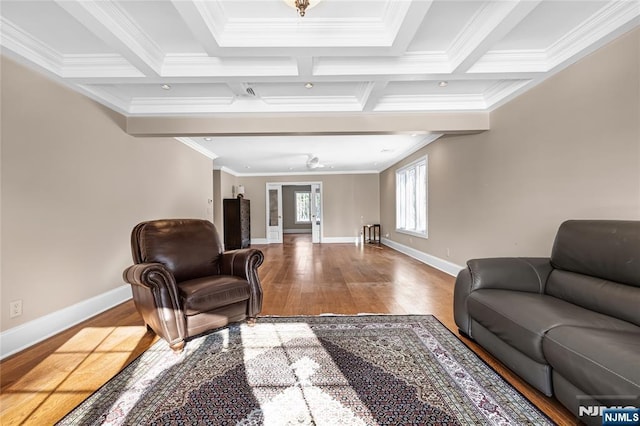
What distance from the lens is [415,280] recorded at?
13.2 feet

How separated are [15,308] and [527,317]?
3.78 meters

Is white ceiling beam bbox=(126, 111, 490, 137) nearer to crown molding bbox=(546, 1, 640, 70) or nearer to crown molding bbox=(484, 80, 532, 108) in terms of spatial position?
crown molding bbox=(484, 80, 532, 108)

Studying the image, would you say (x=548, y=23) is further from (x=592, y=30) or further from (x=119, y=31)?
(x=119, y=31)

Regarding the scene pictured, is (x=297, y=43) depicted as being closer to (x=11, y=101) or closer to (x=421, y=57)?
(x=421, y=57)

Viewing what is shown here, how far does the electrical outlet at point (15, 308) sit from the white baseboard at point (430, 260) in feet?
16.5

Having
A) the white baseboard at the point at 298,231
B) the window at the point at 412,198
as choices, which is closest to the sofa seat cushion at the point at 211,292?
the window at the point at 412,198

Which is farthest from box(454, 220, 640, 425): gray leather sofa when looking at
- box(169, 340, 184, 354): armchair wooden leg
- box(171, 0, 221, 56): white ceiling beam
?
box(171, 0, 221, 56): white ceiling beam

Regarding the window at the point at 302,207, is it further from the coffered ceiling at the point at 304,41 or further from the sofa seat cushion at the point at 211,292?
the sofa seat cushion at the point at 211,292

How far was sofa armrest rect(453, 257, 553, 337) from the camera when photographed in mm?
2049

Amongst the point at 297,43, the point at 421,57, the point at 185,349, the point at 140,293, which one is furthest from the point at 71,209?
the point at 421,57

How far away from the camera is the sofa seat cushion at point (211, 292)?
2064mm

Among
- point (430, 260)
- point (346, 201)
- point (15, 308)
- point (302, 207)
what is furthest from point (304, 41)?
point (302, 207)

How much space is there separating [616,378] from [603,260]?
3.08ft

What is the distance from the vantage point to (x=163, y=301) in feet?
6.50
